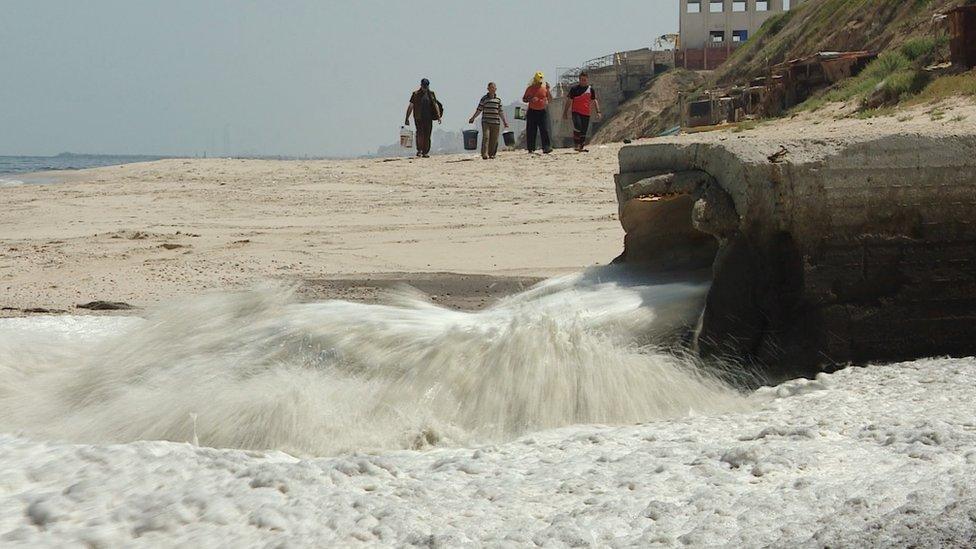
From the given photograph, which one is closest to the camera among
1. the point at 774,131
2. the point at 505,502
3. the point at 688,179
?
the point at 505,502

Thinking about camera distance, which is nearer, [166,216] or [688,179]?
[688,179]

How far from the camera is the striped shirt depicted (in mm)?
17906

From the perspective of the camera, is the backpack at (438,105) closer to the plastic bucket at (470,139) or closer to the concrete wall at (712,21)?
the plastic bucket at (470,139)

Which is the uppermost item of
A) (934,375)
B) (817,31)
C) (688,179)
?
(817,31)

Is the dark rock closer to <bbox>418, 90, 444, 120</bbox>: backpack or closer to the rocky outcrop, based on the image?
the rocky outcrop

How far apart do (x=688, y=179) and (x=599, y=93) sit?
57.0 metres

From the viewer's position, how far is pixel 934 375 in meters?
3.90

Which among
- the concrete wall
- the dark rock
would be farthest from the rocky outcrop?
the concrete wall

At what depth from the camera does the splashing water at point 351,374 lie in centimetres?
360

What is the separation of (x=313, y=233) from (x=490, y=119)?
927 centimetres

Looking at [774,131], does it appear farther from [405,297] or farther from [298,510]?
[298,510]

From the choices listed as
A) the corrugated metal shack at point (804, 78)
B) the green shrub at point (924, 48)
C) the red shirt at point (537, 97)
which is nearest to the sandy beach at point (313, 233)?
the red shirt at point (537, 97)

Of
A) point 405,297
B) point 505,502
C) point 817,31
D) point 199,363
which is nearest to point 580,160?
point 405,297

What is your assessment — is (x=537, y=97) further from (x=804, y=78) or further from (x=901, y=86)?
(x=804, y=78)
